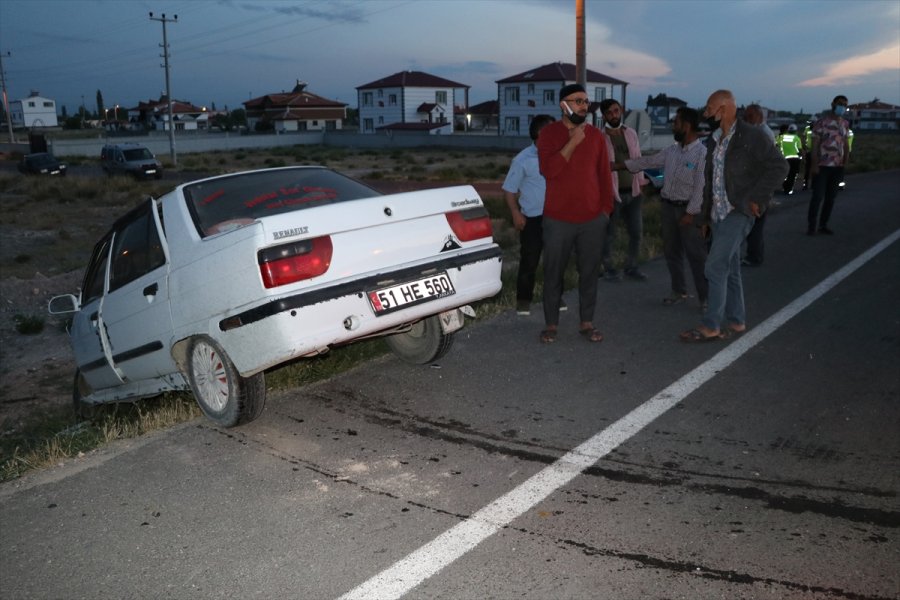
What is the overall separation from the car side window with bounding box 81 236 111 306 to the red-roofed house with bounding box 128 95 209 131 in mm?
117443

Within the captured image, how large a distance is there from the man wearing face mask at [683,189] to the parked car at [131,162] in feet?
115

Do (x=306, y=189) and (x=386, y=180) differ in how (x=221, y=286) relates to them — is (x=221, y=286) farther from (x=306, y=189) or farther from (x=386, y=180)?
(x=386, y=180)

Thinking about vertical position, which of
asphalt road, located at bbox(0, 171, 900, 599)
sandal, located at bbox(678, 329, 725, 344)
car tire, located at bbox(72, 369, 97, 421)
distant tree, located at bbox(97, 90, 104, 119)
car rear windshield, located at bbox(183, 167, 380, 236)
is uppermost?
distant tree, located at bbox(97, 90, 104, 119)

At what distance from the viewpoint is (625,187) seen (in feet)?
28.7

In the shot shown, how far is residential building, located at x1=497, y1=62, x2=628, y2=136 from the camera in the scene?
254 feet

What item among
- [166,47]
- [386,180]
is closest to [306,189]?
[386,180]

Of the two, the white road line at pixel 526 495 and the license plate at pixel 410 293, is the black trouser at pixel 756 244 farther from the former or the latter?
the license plate at pixel 410 293

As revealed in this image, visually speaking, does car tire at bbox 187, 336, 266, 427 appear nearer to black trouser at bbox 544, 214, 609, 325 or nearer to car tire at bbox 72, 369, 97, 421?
car tire at bbox 72, 369, 97, 421

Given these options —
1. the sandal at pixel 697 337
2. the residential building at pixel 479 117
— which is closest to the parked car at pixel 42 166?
the sandal at pixel 697 337

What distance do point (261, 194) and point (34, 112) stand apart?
149897mm

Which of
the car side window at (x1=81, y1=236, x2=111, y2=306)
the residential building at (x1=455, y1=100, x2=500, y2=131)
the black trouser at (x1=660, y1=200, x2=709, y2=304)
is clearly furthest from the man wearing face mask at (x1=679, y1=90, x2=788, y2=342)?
the residential building at (x1=455, y1=100, x2=500, y2=131)

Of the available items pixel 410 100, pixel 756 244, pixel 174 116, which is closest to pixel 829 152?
pixel 756 244

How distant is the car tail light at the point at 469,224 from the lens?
5.27 metres

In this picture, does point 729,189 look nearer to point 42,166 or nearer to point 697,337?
point 697,337
